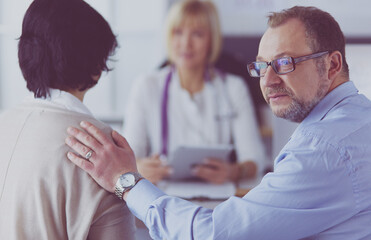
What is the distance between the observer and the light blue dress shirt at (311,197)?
1069 mm

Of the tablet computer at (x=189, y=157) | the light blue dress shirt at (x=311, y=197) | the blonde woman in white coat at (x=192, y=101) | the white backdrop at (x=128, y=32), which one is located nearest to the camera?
the light blue dress shirt at (x=311, y=197)

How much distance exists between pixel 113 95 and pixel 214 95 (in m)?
1.29

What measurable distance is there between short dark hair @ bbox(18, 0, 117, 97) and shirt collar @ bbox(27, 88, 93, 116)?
0.01 m

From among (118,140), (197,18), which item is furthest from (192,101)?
(118,140)

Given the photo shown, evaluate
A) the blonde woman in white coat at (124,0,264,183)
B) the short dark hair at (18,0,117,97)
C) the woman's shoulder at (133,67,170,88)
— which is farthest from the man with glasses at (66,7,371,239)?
the woman's shoulder at (133,67,170,88)

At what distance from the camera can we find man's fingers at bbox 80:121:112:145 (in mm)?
1210

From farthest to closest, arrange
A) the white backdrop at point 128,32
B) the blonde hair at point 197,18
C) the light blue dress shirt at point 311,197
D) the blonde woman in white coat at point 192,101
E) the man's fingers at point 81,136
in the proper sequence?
the white backdrop at point 128,32 < the blonde hair at point 197,18 < the blonde woman in white coat at point 192,101 < the man's fingers at point 81,136 < the light blue dress shirt at point 311,197

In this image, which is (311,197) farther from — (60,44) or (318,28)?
(60,44)

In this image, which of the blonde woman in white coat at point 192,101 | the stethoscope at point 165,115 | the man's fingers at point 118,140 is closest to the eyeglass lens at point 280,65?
the man's fingers at point 118,140

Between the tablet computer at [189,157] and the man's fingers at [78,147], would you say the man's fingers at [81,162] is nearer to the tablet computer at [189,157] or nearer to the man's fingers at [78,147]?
the man's fingers at [78,147]

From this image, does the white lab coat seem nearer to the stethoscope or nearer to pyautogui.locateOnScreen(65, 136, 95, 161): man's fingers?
the stethoscope

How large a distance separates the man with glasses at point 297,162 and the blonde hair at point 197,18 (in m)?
1.53

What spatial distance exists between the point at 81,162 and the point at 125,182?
0.43ft

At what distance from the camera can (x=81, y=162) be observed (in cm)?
116
